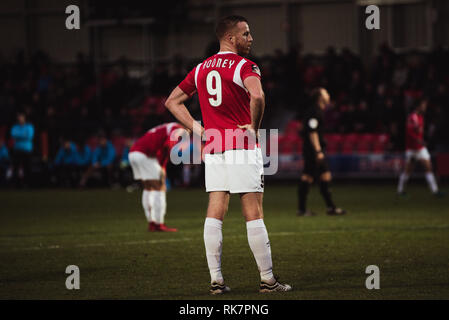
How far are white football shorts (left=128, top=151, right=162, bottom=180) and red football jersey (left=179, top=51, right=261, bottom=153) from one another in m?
6.04

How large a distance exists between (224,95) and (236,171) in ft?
2.24

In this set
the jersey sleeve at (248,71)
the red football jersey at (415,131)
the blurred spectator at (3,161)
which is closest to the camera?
the jersey sleeve at (248,71)

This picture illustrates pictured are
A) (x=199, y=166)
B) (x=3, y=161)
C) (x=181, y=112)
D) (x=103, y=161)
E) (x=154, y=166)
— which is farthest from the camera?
(x=3, y=161)

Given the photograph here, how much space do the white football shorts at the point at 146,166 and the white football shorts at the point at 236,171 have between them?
609cm

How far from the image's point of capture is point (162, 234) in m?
12.9

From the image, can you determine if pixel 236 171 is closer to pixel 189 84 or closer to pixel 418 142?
pixel 189 84

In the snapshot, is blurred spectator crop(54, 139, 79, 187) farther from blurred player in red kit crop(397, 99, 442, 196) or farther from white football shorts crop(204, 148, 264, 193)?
white football shorts crop(204, 148, 264, 193)

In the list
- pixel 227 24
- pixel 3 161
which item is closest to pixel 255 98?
pixel 227 24

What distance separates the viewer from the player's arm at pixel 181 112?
7.60 meters

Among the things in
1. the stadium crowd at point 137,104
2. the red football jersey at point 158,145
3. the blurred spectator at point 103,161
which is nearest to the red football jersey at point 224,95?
the red football jersey at point 158,145

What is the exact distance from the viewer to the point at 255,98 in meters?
7.23

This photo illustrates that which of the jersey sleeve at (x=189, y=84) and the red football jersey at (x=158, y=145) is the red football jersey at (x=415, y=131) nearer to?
the red football jersey at (x=158, y=145)

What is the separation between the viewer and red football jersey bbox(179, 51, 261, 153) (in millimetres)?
7480

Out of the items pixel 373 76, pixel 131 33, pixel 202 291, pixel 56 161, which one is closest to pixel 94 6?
pixel 131 33
